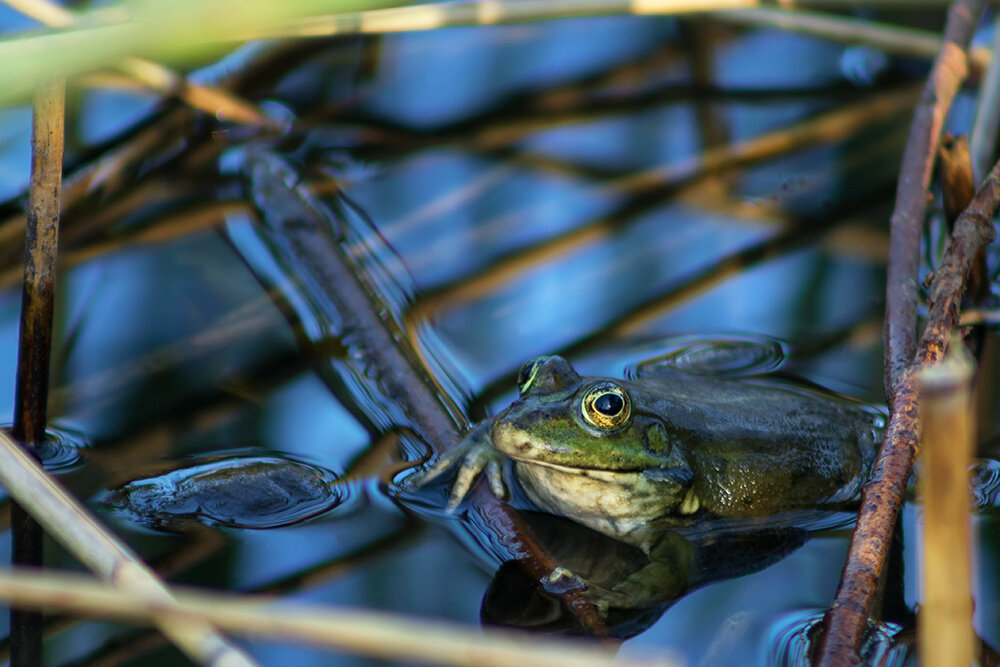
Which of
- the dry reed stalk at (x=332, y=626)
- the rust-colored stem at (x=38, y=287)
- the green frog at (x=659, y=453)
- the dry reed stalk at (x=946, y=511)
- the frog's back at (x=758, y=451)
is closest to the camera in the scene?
the dry reed stalk at (x=946, y=511)

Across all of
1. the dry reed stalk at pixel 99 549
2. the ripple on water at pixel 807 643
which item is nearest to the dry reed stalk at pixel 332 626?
the dry reed stalk at pixel 99 549

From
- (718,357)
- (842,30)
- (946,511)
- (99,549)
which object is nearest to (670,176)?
(842,30)

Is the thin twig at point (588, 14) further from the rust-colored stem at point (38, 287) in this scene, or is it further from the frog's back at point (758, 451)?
the frog's back at point (758, 451)

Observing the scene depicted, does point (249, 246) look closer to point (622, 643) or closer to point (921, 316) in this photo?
point (622, 643)

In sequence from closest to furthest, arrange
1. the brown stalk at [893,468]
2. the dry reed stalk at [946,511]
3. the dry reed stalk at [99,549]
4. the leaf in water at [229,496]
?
the dry reed stalk at [946,511] < the dry reed stalk at [99,549] < the brown stalk at [893,468] < the leaf in water at [229,496]

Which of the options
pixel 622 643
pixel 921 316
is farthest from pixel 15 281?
pixel 921 316

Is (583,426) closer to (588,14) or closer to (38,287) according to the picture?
(38,287)

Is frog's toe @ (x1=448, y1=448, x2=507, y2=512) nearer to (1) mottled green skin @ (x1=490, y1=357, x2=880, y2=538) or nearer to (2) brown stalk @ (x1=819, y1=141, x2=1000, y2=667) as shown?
(1) mottled green skin @ (x1=490, y1=357, x2=880, y2=538)
